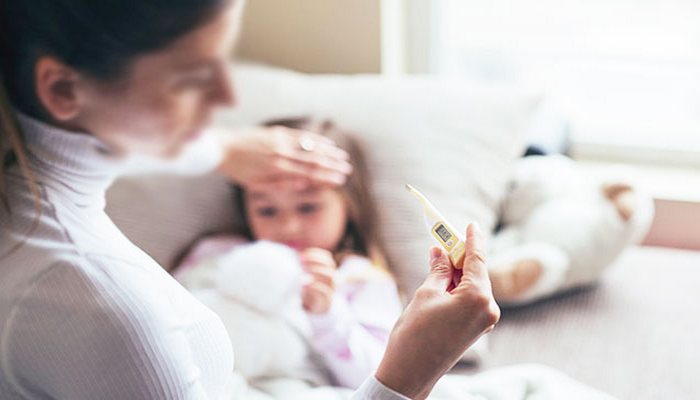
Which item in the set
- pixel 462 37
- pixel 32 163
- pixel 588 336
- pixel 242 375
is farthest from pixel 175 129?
pixel 462 37

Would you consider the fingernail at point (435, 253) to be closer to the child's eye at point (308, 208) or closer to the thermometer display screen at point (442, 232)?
the thermometer display screen at point (442, 232)

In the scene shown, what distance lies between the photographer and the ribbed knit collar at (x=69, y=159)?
78cm

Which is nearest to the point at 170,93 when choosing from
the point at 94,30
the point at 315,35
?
the point at 94,30

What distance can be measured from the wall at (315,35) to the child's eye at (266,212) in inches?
20.5

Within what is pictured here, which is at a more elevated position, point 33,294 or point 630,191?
point 33,294

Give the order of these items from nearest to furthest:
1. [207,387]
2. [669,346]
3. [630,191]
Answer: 1. [207,387]
2. [669,346]
3. [630,191]

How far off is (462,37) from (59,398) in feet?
4.84

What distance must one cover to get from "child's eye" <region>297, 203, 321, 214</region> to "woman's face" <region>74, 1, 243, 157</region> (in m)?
0.75

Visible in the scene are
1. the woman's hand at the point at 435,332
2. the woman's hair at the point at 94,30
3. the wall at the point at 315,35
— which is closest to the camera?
the woman's hair at the point at 94,30

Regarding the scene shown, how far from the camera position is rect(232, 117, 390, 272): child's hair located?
1.58m

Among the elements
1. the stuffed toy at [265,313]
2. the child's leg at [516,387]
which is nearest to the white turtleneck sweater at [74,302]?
the child's leg at [516,387]

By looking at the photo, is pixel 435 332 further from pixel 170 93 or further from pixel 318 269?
pixel 318 269

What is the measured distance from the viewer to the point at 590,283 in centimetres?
Answer: 165

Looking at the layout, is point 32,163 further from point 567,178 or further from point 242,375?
point 567,178
